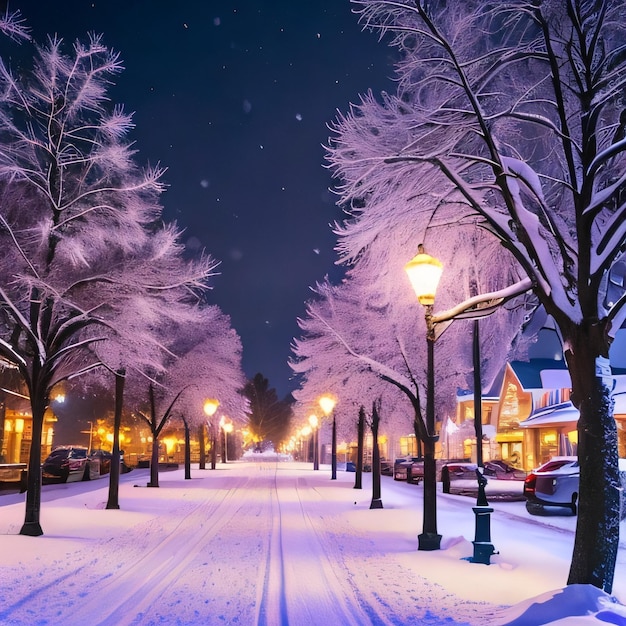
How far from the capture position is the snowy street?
712 cm

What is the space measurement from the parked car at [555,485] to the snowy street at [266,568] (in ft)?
1.84

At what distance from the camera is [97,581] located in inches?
340

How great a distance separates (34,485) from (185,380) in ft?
48.0

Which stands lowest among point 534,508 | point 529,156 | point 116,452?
point 534,508

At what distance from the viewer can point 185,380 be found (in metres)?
27.0

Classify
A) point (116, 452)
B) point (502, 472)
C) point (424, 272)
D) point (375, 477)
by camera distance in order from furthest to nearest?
point (502, 472)
point (375, 477)
point (116, 452)
point (424, 272)

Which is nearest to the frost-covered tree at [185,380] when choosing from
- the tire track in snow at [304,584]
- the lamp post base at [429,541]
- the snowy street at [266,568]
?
the snowy street at [266,568]

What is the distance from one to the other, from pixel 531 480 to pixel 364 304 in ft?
22.6

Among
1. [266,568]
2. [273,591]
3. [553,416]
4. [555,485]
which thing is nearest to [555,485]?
[555,485]

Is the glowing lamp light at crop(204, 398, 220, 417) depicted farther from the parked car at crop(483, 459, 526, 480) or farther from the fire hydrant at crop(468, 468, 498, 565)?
the fire hydrant at crop(468, 468, 498, 565)

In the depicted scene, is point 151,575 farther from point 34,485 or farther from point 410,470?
point 410,470

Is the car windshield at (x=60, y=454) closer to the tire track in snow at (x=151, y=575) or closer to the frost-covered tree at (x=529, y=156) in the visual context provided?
the tire track in snow at (x=151, y=575)

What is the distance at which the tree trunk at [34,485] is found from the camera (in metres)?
12.3

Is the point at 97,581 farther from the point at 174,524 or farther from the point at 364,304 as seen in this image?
the point at 364,304
